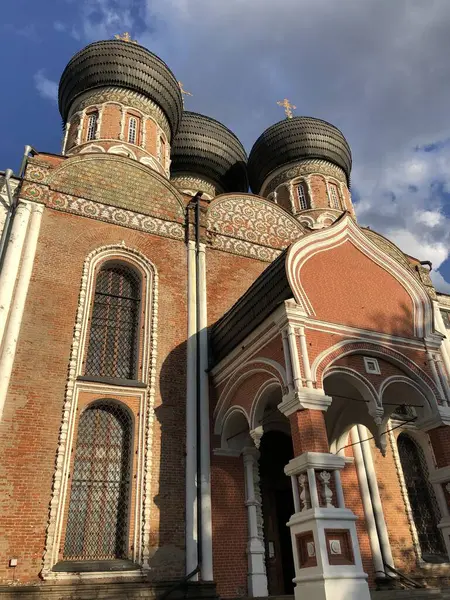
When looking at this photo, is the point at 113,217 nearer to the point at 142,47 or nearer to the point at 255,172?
the point at 142,47

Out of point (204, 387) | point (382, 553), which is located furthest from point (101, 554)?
point (382, 553)

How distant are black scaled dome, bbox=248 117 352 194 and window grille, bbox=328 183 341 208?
1.22 meters

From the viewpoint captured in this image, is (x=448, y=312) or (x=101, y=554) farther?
(x=448, y=312)

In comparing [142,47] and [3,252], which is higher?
[142,47]

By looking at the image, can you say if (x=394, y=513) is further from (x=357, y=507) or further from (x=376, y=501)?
(x=357, y=507)

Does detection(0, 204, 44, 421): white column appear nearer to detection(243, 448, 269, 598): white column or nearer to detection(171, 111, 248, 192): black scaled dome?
detection(243, 448, 269, 598): white column

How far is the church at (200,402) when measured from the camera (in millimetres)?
7543

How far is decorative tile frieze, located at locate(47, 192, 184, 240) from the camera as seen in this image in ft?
36.3

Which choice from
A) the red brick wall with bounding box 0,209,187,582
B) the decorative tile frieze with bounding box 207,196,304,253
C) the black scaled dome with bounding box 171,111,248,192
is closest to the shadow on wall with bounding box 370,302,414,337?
the red brick wall with bounding box 0,209,187,582

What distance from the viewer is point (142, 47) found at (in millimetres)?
16438

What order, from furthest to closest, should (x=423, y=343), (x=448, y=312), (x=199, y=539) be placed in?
(x=448, y=312)
(x=423, y=343)
(x=199, y=539)

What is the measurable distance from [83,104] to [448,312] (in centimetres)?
1277

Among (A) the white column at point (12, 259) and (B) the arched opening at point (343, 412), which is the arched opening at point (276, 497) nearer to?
(B) the arched opening at point (343, 412)

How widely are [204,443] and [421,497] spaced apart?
5464 mm
